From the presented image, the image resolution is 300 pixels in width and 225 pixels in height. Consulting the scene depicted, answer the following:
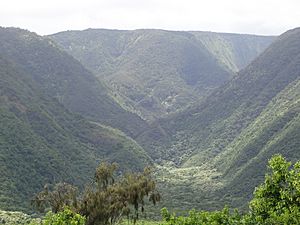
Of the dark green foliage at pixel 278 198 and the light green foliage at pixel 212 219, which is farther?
the light green foliage at pixel 212 219

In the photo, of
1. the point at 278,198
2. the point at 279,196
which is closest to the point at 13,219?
the point at 278,198

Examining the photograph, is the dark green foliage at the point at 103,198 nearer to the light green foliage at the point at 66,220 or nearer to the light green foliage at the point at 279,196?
the light green foliage at the point at 66,220

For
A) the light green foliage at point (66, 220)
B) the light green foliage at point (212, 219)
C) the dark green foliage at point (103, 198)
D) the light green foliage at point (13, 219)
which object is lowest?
the light green foliage at point (212, 219)

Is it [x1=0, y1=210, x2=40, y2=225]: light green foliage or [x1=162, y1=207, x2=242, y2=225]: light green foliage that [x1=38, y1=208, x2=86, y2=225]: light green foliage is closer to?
[x1=162, y1=207, x2=242, y2=225]: light green foliage

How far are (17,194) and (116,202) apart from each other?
250 feet

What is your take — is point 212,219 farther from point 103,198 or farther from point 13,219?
point 13,219

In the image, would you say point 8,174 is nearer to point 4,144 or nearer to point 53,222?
point 4,144

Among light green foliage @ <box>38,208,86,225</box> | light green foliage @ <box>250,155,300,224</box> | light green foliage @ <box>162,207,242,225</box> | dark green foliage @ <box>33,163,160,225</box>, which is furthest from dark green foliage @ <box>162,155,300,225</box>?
dark green foliage @ <box>33,163,160,225</box>

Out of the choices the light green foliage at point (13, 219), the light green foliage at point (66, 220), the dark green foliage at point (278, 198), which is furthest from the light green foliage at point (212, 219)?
the light green foliage at point (13, 219)

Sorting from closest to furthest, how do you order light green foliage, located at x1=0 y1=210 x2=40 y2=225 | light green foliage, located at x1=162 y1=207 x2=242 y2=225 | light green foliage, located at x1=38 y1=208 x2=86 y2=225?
light green foliage, located at x1=162 y1=207 x2=242 y2=225
light green foliage, located at x1=38 y1=208 x2=86 y2=225
light green foliage, located at x1=0 y1=210 x2=40 y2=225

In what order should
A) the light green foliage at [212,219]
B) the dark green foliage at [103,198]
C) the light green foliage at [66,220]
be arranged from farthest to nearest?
the dark green foliage at [103,198], the light green foliage at [66,220], the light green foliage at [212,219]

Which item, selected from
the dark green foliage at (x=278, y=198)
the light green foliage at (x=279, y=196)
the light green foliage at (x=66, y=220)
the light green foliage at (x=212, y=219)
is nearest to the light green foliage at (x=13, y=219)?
the light green foliage at (x=66, y=220)

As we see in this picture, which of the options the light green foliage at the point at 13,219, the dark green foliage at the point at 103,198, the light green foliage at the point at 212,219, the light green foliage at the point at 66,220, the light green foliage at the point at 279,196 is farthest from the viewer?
the light green foliage at the point at 13,219

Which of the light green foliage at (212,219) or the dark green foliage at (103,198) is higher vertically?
the dark green foliage at (103,198)
